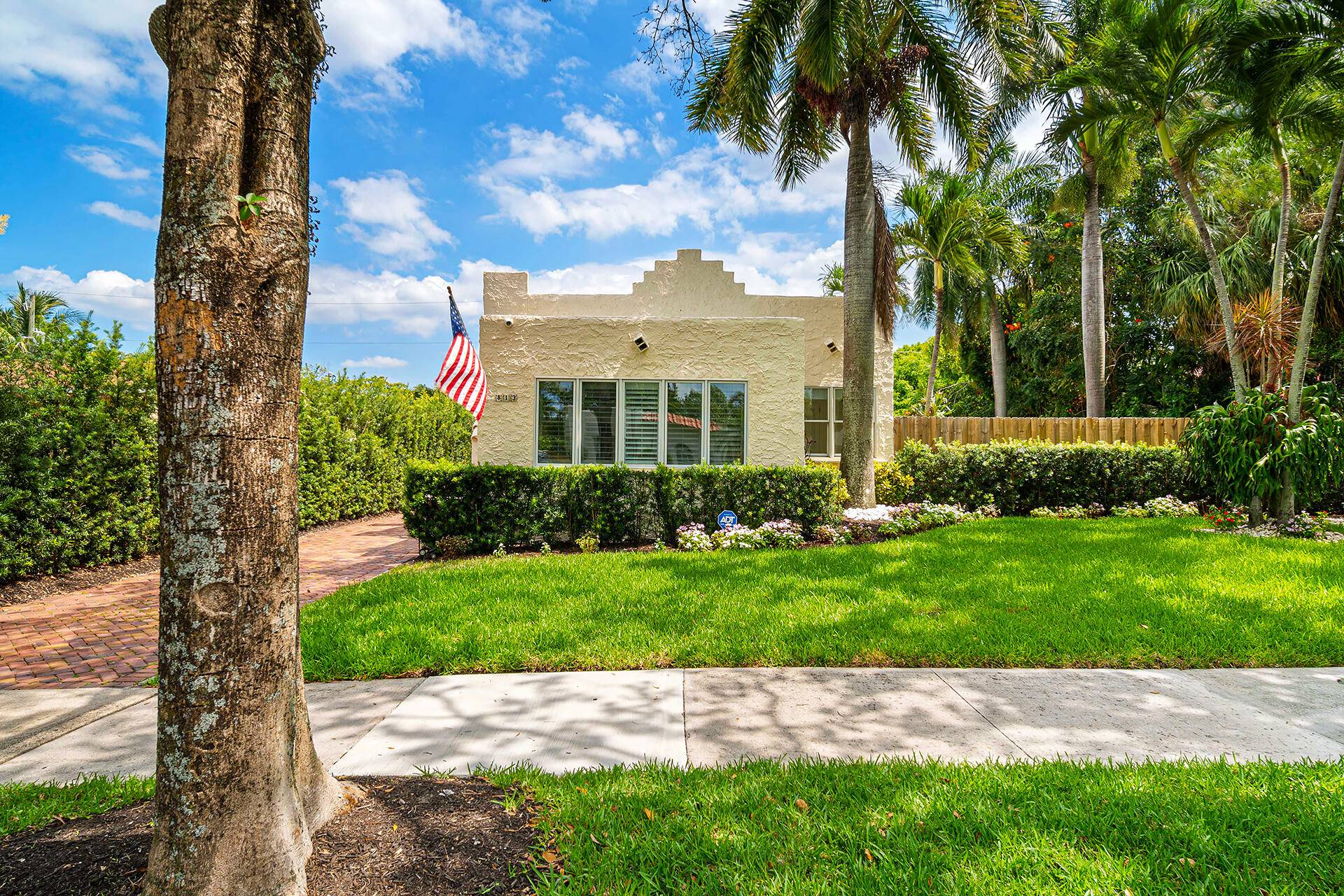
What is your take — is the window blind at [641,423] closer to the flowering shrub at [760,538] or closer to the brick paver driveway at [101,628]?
the flowering shrub at [760,538]

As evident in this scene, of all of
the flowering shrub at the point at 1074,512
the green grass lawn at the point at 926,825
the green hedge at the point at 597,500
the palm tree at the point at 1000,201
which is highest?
the palm tree at the point at 1000,201

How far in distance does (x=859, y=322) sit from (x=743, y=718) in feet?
28.6

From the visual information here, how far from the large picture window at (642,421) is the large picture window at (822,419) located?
2.80m

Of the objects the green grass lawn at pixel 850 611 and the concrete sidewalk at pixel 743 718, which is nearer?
the concrete sidewalk at pixel 743 718

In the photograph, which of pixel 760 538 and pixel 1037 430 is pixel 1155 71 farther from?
pixel 760 538

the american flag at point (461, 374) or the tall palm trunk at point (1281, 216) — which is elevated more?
the tall palm trunk at point (1281, 216)

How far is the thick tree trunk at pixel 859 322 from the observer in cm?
1137

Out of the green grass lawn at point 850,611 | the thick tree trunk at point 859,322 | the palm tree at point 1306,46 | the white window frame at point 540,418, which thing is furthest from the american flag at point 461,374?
the palm tree at point 1306,46

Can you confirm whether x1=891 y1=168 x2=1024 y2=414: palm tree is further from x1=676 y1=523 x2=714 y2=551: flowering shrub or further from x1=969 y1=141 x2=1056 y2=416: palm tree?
x1=676 y1=523 x2=714 y2=551: flowering shrub

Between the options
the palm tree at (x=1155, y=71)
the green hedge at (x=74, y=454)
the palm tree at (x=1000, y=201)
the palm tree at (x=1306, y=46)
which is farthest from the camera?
the palm tree at (x=1000, y=201)

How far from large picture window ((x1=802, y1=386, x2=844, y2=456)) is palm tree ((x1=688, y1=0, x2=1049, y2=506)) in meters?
2.34

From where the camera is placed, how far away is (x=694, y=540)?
9.29 meters

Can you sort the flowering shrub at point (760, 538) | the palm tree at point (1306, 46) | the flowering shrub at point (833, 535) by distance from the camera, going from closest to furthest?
1. the palm tree at point (1306, 46)
2. the flowering shrub at point (760, 538)
3. the flowering shrub at point (833, 535)

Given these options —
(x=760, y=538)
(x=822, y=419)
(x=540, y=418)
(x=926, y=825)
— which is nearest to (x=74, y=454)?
(x=540, y=418)
